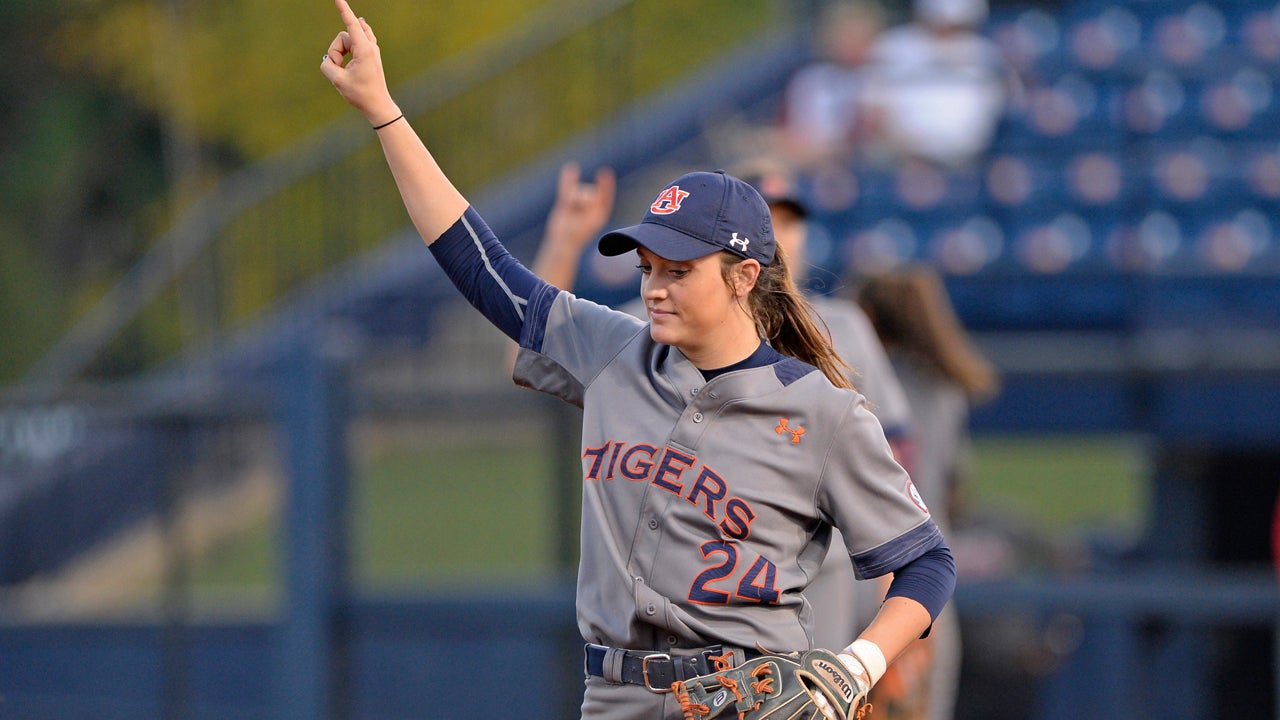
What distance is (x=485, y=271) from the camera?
10.1ft

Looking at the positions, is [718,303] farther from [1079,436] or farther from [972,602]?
[1079,436]

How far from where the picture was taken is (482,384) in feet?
23.5

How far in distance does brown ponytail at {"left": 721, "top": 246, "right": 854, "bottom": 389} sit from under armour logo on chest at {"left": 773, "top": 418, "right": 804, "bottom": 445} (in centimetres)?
21

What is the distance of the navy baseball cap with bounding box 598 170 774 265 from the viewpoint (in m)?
2.75

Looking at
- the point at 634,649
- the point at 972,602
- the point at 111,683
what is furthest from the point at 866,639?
the point at 111,683

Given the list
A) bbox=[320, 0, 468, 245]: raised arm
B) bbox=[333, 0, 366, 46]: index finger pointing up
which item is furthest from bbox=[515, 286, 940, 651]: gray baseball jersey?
bbox=[333, 0, 366, 46]: index finger pointing up

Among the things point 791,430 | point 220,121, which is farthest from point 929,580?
point 220,121

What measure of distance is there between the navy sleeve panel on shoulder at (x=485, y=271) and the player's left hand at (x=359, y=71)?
264 mm

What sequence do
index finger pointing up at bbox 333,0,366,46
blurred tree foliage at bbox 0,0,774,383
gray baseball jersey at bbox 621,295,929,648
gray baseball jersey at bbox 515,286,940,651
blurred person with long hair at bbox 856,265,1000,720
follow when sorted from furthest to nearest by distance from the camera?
blurred tree foliage at bbox 0,0,774,383
blurred person with long hair at bbox 856,265,1000,720
gray baseball jersey at bbox 621,295,929,648
index finger pointing up at bbox 333,0,366,46
gray baseball jersey at bbox 515,286,940,651

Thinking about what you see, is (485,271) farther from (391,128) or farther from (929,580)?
(929,580)

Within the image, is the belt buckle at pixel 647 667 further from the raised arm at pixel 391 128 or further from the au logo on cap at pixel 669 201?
the raised arm at pixel 391 128

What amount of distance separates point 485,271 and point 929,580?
1023 millimetres

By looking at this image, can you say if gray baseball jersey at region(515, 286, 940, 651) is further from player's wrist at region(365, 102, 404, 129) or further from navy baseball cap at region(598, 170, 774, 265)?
player's wrist at region(365, 102, 404, 129)

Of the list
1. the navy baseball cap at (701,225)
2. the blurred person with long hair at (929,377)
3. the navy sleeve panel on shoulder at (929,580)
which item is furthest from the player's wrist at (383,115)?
the blurred person with long hair at (929,377)
